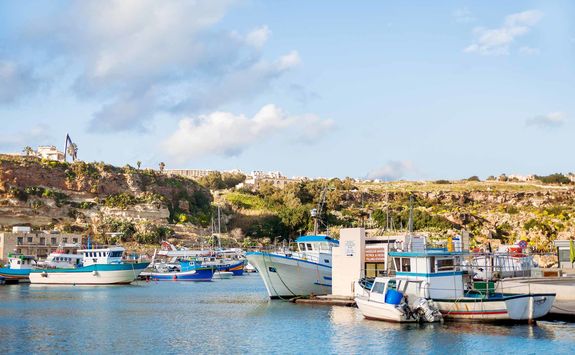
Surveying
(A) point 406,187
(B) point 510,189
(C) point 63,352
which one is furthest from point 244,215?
(C) point 63,352

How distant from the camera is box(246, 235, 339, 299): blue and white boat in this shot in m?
47.0

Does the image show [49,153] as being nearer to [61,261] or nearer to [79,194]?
[79,194]

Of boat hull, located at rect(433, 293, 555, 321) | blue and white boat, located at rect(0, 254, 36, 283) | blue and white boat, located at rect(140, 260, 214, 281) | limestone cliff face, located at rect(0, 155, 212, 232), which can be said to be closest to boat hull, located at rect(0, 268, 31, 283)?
blue and white boat, located at rect(0, 254, 36, 283)

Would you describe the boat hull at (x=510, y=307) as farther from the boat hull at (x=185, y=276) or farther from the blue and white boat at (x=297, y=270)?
the boat hull at (x=185, y=276)

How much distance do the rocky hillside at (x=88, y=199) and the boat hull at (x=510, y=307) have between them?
78.3 meters

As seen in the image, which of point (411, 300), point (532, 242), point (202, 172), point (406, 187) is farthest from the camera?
point (202, 172)

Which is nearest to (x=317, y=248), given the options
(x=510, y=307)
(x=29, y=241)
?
(x=510, y=307)

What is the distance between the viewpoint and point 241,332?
33500 millimetres

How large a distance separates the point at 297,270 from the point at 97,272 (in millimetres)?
30150

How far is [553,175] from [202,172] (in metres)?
90.5

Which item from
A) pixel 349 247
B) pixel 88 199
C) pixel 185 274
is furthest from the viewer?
pixel 88 199

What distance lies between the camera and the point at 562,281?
41688 mm

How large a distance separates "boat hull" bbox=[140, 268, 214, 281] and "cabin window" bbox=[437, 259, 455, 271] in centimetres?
4706

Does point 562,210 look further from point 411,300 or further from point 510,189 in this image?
point 411,300
